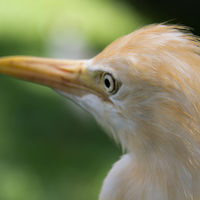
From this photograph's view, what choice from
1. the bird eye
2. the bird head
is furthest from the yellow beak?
the bird eye

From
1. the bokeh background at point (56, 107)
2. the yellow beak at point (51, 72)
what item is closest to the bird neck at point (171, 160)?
the yellow beak at point (51, 72)

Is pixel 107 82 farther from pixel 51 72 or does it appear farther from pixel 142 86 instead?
pixel 51 72

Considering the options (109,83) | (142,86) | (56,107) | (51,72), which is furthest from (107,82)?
(56,107)

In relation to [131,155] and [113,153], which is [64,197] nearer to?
[113,153]

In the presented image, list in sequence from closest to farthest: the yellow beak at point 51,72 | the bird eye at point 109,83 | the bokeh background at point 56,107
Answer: the bird eye at point 109,83 < the yellow beak at point 51,72 < the bokeh background at point 56,107

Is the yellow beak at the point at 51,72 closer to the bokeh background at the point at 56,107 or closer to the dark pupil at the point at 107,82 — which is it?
the dark pupil at the point at 107,82

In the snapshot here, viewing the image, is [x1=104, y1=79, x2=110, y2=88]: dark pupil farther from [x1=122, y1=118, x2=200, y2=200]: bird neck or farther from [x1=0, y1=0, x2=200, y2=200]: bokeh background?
[x1=0, y1=0, x2=200, y2=200]: bokeh background

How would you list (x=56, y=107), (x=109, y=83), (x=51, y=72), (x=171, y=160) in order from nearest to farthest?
(x=171, y=160), (x=109, y=83), (x=51, y=72), (x=56, y=107)

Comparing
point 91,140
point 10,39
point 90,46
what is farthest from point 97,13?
point 91,140
